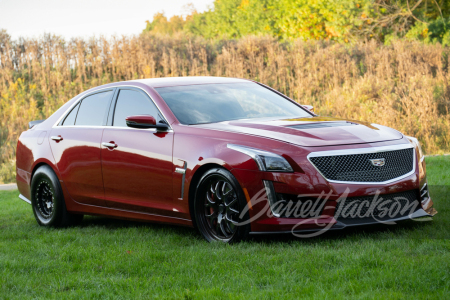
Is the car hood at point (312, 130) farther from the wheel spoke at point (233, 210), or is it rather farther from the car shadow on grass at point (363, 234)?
the car shadow on grass at point (363, 234)

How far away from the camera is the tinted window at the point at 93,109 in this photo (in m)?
6.91

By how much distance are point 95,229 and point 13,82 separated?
14166 millimetres

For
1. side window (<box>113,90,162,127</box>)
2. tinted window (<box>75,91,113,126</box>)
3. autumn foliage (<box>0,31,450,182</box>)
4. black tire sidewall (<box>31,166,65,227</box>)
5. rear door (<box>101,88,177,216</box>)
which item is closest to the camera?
rear door (<box>101,88,177,216</box>)

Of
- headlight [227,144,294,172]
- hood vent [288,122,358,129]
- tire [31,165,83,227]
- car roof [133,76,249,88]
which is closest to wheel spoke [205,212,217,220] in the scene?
headlight [227,144,294,172]

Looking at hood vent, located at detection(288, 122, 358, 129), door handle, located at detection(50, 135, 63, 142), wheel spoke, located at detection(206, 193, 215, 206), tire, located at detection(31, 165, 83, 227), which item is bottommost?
tire, located at detection(31, 165, 83, 227)

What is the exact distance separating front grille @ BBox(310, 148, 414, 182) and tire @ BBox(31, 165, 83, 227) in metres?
3.57

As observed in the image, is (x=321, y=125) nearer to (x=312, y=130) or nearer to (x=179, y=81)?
(x=312, y=130)

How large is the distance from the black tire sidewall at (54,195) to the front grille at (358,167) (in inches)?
140

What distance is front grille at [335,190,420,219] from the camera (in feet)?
16.7

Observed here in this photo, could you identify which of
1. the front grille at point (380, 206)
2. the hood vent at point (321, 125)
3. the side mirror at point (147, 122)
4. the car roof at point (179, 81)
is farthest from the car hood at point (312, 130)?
the car roof at point (179, 81)

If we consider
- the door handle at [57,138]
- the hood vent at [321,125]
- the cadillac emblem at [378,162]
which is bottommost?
the door handle at [57,138]

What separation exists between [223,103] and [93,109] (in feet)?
5.54

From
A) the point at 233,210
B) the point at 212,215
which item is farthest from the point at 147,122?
the point at 233,210

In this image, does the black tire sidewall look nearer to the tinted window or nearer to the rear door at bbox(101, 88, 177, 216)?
the tinted window
